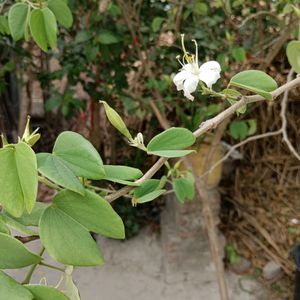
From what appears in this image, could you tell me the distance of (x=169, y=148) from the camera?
1.45 ft

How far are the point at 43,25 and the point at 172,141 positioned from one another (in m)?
0.31

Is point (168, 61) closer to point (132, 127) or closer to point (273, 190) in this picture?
point (132, 127)

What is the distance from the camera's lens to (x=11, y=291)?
337 millimetres

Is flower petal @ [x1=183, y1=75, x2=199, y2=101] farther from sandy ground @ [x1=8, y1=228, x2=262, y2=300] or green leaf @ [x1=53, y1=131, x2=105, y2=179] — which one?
sandy ground @ [x1=8, y1=228, x2=262, y2=300]

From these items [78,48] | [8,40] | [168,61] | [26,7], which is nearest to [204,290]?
[168,61]

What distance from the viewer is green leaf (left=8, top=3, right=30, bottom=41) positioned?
0.68 metres

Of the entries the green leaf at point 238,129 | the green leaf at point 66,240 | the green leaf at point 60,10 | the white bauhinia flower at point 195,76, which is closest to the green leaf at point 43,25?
the green leaf at point 60,10

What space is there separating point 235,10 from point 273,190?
0.79m

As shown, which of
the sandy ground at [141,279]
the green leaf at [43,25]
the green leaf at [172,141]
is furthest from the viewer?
the sandy ground at [141,279]

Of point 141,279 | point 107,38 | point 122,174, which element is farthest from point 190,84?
point 141,279

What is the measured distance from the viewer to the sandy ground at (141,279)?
1645 millimetres

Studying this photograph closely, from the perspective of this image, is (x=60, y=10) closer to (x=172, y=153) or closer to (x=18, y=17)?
(x=18, y=17)

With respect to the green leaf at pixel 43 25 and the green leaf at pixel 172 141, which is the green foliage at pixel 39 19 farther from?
the green leaf at pixel 172 141

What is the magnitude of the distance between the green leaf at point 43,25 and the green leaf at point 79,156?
0.93ft
